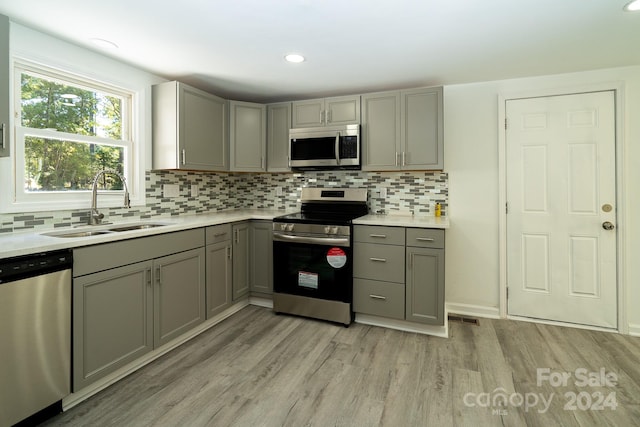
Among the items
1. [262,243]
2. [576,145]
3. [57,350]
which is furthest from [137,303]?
[576,145]

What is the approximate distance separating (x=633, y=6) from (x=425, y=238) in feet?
5.97

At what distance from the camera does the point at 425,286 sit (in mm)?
2623

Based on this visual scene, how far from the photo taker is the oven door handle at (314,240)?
9.12 feet

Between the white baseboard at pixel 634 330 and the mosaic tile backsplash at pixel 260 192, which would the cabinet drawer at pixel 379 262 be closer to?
the mosaic tile backsplash at pixel 260 192

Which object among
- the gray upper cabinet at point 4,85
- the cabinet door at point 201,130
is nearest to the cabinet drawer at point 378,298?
the cabinet door at point 201,130

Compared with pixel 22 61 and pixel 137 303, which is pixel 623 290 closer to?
pixel 137 303

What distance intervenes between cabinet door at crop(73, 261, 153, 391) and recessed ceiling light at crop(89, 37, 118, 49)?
1.54 m

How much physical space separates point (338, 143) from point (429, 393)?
218 cm

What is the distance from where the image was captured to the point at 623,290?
2.66 meters

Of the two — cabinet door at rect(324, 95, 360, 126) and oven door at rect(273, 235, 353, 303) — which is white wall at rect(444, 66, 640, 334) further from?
oven door at rect(273, 235, 353, 303)

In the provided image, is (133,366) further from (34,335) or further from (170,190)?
(170,190)

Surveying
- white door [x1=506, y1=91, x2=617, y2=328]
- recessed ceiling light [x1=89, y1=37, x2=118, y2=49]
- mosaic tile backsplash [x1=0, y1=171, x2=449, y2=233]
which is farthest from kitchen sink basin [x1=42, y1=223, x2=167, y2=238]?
white door [x1=506, y1=91, x2=617, y2=328]

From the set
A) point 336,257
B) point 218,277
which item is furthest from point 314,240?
point 218,277

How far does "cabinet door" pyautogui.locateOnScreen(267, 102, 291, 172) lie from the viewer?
135 inches
